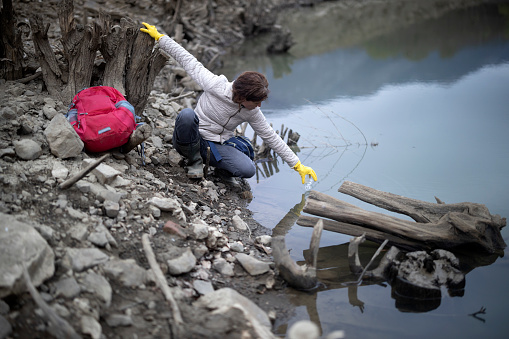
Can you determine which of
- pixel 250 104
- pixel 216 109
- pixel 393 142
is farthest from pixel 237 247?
pixel 393 142

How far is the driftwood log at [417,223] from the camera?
3.19 metres

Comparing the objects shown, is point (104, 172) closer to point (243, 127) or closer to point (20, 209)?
point (20, 209)

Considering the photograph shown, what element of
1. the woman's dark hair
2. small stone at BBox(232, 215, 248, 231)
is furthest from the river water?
the woman's dark hair

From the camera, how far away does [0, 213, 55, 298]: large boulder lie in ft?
6.66

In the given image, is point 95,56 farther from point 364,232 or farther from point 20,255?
point 364,232

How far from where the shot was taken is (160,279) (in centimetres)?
242

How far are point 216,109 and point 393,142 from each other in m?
2.66

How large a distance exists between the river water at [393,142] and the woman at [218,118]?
0.55 m

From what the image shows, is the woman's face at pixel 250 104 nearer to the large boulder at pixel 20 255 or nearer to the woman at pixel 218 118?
the woman at pixel 218 118

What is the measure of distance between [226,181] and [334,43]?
7.94 m

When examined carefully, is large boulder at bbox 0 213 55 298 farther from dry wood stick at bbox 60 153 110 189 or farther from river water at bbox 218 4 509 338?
river water at bbox 218 4 509 338

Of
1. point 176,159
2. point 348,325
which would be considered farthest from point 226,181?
point 348,325

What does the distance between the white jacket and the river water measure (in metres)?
0.76

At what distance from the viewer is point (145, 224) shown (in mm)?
2941
